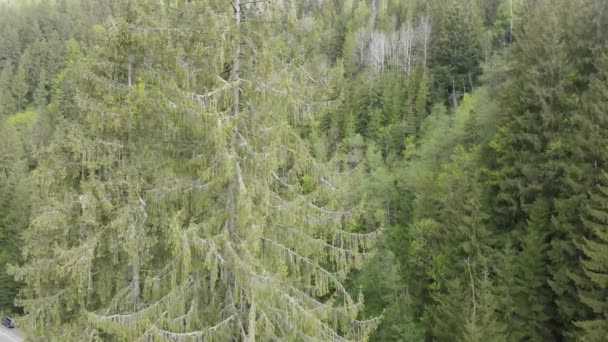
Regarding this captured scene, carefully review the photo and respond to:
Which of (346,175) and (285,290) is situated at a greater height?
(346,175)

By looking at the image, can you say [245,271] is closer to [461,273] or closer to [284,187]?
[284,187]

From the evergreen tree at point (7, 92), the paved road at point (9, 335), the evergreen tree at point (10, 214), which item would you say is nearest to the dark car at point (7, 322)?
the paved road at point (9, 335)

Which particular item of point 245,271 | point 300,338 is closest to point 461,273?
point 300,338

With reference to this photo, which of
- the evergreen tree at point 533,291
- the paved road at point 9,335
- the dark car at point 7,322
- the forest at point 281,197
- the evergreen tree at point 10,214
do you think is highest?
the forest at point 281,197

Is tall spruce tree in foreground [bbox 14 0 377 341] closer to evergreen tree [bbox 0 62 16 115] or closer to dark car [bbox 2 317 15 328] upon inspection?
dark car [bbox 2 317 15 328]

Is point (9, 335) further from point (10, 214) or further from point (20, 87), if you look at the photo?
point (20, 87)

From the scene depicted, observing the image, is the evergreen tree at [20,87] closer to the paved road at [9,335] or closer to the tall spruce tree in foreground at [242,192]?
the paved road at [9,335]
